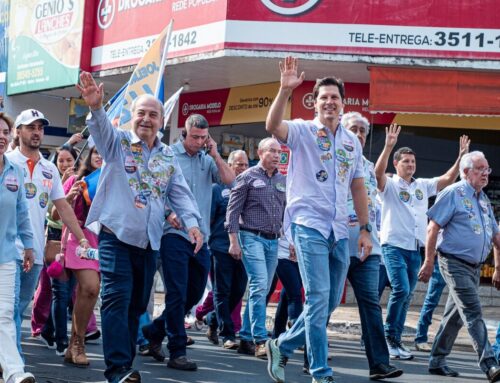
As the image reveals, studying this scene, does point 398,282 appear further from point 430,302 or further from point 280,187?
point 280,187

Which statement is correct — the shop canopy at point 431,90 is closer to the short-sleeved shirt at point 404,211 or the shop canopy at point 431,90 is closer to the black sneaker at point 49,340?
the short-sleeved shirt at point 404,211

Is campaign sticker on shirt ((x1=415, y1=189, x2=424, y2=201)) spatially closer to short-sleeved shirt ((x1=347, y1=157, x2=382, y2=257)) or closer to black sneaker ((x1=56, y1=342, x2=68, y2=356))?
short-sleeved shirt ((x1=347, y1=157, x2=382, y2=257))

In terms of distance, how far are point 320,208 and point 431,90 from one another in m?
8.73

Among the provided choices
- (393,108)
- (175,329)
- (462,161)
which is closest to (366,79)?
(393,108)

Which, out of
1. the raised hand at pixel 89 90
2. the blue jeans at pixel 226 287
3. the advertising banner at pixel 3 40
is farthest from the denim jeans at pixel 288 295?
the advertising banner at pixel 3 40

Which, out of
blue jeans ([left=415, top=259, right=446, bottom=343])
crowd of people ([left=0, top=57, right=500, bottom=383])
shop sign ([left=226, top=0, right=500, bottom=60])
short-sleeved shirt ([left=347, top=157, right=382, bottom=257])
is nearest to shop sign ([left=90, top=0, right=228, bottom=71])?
shop sign ([left=226, top=0, right=500, bottom=60])

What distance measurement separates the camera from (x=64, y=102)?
70.4ft

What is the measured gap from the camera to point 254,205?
364 inches

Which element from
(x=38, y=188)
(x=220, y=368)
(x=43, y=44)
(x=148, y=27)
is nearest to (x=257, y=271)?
(x=220, y=368)

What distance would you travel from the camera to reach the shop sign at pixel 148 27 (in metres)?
15.4

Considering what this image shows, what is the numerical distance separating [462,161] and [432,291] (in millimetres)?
2263

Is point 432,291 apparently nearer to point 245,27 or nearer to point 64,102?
point 245,27

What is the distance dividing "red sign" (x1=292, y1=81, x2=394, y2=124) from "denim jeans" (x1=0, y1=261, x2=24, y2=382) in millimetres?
10290

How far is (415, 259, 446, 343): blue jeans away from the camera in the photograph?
10.1 m
